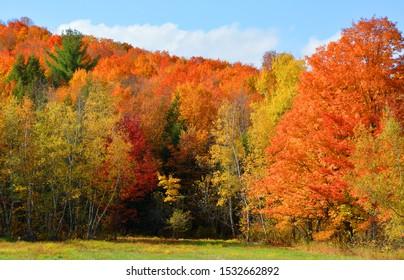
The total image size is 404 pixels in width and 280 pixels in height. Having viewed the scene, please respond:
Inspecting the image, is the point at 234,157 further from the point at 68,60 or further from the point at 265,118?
the point at 68,60

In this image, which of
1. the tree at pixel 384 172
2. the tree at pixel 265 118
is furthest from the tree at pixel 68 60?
the tree at pixel 384 172

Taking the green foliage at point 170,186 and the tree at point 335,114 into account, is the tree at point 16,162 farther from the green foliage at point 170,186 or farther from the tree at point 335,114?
the tree at point 335,114

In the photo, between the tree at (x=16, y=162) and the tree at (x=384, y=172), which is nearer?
the tree at (x=384, y=172)

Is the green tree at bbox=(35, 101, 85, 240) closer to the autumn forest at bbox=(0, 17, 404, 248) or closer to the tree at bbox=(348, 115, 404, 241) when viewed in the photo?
the autumn forest at bbox=(0, 17, 404, 248)

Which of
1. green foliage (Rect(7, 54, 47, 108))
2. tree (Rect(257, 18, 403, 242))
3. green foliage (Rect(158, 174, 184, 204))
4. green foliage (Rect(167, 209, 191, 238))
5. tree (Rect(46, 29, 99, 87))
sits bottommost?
green foliage (Rect(167, 209, 191, 238))

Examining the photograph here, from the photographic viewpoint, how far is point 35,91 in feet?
195

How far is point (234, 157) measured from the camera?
42.8m

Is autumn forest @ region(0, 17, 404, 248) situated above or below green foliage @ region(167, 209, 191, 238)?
above

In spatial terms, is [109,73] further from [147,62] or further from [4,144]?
[4,144]

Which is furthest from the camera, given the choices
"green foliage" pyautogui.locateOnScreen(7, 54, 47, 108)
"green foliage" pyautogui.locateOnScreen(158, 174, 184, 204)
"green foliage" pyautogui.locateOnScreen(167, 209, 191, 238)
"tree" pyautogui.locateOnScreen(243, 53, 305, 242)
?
"green foliage" pyautogui.locateOnScreen(7, 54, 47, 108)

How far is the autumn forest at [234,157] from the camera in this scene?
2538 cm

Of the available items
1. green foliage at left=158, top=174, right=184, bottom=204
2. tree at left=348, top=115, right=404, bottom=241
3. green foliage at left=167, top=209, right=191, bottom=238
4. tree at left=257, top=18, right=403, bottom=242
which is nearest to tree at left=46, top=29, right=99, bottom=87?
green foliage at left=158, top=174, right=184, bottom=204

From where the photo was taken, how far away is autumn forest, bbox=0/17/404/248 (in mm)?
25375
